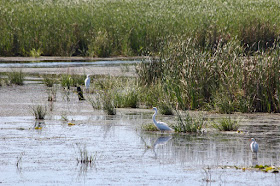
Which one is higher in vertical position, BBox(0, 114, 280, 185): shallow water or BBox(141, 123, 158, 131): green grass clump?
BBox(141, 123, 158, 131): green grass clump

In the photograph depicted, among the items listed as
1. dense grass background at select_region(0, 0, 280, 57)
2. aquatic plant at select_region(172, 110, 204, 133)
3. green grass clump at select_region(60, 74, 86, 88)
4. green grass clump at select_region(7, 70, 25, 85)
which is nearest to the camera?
aquatic plant at select_region(172, 110, 204, 133)

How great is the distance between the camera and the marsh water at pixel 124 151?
803 cm

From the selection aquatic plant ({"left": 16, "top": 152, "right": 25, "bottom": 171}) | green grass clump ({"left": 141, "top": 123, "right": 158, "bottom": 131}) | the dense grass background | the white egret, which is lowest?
aquatic plant ({"left": 16, "top": 152, "right": 25, "bottom": 171})

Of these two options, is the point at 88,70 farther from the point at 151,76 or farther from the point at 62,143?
the point at 62,143

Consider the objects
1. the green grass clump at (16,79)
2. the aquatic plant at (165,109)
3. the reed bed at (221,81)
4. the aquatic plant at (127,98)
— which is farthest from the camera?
the green grass clump at (16,79)

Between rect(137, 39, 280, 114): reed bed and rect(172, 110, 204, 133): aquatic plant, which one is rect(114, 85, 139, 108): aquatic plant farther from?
rect(172, 110, 204, 133): aquatic plant

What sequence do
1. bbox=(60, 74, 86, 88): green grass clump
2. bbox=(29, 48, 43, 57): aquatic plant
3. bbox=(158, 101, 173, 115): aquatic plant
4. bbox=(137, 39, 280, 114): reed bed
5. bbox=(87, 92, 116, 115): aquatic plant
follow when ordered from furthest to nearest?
1. bbox=(29, 48, 43, 57): aquatic plant
2. bbox=(60, 74, 86, 88): green grass clump
3. bbox=(137, 39, 280, 114): reed bed
4. bbox=(158, 101, 173, 115): aquatic plant
5. bbox=(87, 92, 116, 115): aquatic plant

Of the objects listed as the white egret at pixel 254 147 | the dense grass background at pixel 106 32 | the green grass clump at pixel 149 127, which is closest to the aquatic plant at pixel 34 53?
the dense grass background at pixel 106 32

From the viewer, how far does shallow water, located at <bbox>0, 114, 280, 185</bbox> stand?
7.99 metres

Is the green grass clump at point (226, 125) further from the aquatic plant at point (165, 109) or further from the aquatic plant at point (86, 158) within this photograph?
the aquatic plant at point (86, 158)

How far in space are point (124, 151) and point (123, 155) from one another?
0.32 metres

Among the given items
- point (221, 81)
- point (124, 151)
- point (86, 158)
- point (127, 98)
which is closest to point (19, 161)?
point (86, 158)

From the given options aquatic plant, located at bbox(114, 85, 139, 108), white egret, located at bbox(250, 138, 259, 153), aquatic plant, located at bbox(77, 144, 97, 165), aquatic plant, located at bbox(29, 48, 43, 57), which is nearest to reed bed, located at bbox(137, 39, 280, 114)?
aquatic plant, located at bbox(114, 85, 139, 108)

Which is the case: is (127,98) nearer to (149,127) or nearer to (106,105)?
(106,105)
